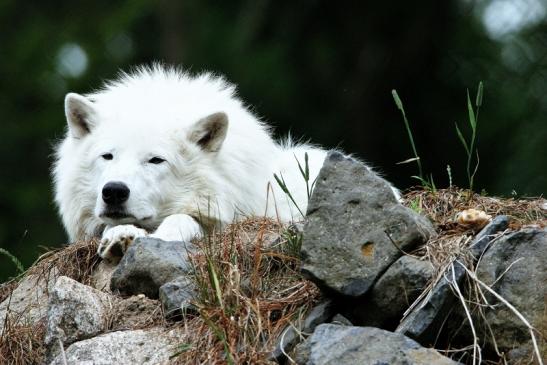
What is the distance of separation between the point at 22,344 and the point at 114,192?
1632 millimetres

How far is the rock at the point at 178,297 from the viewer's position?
5.68m

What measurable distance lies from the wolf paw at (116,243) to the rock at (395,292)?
1.91 meters

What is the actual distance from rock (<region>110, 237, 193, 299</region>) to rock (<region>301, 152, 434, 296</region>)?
0.90 m

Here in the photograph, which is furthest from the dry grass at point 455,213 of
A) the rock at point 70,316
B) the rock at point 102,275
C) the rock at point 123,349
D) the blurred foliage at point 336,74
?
the blurred foliage at point 336,74

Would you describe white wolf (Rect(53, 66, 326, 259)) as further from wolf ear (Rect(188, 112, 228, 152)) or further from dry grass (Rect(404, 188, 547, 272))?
dry grass (Rect(404, 188, 547, 272))

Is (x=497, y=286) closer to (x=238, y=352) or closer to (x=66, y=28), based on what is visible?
(x=238, y=352)

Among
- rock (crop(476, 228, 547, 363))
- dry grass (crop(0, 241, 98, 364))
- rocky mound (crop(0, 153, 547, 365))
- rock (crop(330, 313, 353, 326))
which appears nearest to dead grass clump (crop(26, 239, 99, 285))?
dry grass (crop(0, 241, 98, 364))

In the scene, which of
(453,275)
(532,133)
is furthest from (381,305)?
(532,133)

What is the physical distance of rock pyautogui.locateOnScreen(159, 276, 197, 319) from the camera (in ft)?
18.6

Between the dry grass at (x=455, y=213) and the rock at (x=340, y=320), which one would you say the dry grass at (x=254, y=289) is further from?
the rock at (x=340, y=320)

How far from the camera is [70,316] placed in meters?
5.73

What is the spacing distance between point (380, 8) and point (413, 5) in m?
0.56

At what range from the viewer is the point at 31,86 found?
72.1 ft

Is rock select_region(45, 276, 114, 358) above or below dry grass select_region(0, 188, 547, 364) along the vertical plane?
below
